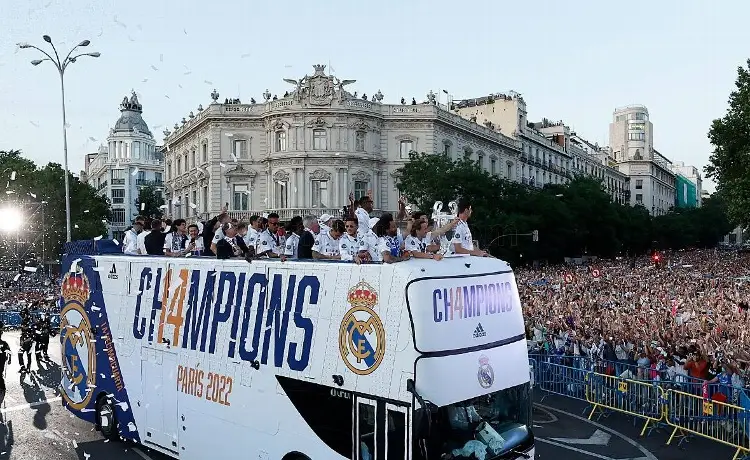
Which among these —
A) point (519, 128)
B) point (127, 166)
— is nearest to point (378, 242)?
point (519, 128)

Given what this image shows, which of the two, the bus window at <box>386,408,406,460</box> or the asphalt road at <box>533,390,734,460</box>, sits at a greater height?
the bus window at <box>386,408,406,460</box>

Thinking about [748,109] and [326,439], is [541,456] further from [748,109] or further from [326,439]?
[748,109]

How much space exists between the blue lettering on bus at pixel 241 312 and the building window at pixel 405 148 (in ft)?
153

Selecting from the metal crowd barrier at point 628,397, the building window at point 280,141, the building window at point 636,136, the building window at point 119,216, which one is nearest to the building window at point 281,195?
the building window at point 280,141

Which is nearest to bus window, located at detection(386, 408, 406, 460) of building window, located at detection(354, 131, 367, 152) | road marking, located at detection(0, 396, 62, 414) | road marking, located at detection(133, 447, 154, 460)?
road marking, located at detection(133, 447, 154, 460)

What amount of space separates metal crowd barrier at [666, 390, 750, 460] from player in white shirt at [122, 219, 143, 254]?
10597mm

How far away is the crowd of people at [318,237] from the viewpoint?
26.1 ft

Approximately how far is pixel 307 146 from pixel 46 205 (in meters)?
28.2

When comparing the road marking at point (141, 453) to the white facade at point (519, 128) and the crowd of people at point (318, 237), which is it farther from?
the white facade at point (519, 128)

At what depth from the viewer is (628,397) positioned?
13.5 metres

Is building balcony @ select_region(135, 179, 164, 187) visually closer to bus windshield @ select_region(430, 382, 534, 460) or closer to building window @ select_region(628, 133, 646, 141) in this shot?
bus windshield @ select_region(430, 382, 534, 460)

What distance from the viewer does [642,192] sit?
132 meters

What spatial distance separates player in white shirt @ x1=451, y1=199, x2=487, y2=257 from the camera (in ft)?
26.4

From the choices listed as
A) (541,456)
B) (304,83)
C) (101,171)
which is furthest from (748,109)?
(101,171)
